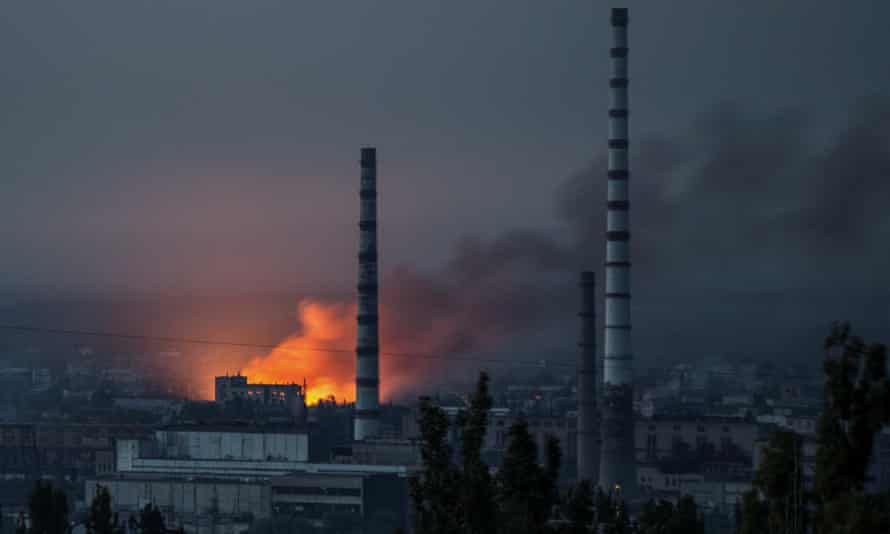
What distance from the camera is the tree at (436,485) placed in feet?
51.8

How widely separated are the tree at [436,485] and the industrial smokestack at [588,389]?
88.4 feet

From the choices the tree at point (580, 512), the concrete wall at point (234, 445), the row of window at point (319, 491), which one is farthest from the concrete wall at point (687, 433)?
the tree at point (580, 512)

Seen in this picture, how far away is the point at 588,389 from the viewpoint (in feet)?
143

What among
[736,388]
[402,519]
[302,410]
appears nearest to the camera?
[402,519]

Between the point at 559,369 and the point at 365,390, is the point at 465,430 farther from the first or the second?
the point at 559,369

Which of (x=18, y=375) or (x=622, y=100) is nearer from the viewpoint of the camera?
(x=622, y=100)

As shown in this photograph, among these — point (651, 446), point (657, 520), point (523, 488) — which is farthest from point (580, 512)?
point (651, 446)

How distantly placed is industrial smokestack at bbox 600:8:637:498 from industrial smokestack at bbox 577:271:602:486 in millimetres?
441

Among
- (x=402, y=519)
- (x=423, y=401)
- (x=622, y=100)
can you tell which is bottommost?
(x=402, y=519)

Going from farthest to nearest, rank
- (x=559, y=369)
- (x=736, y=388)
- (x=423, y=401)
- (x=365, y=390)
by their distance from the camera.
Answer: (x=559, y=369) < (x=736, y=388) < (x=365, y=390) < (x=423, y=401)

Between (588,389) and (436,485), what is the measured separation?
28.0m

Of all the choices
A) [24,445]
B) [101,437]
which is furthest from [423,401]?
[101,437]

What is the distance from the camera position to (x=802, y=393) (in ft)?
204

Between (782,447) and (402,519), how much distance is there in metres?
29.2
